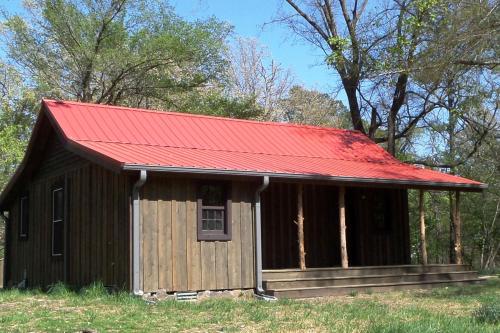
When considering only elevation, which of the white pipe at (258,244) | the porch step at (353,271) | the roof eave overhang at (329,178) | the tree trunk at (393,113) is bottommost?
the porch step at (353,271)

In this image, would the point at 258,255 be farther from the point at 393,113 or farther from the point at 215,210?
the point at 393,113

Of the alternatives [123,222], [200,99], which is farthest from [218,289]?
[200,99]

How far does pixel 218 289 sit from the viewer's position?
13.1 metres

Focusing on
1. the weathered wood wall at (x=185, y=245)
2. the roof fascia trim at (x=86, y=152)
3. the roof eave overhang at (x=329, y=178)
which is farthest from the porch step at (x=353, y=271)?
the roof fascia trim at (x=86, y=152)

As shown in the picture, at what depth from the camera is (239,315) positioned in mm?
9484

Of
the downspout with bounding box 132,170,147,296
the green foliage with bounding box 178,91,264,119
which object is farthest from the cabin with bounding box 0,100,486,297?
the green foliage with bounding box 178,91,264,119

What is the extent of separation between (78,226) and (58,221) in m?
1.46

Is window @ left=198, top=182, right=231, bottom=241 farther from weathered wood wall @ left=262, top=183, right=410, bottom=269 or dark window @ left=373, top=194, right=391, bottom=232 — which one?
dark window @ left=373, top=194, right=391, bottom=232

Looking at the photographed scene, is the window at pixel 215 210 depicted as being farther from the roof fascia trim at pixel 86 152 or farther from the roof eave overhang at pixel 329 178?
the roof fascia trim at pixel 86 152

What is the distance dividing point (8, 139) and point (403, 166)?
57.4 ft

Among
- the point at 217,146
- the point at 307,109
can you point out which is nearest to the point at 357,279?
the point at 217,146

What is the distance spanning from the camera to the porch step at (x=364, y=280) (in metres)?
13.4

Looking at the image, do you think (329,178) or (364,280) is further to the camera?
(364,280)

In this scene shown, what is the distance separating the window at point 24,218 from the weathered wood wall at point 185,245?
723 centimetres
